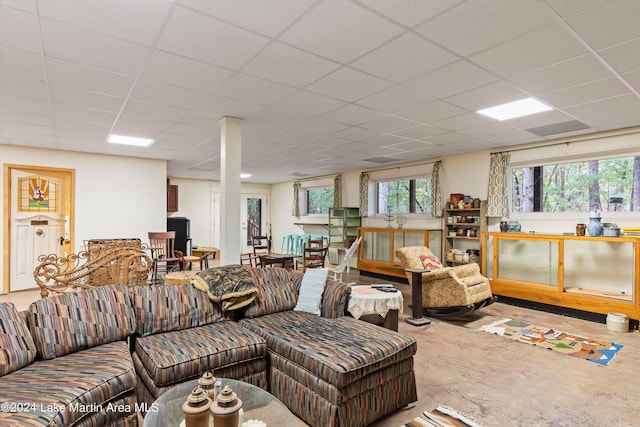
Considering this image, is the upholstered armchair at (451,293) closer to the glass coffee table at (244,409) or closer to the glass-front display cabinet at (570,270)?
the glass-front display cabinet at (570,270)

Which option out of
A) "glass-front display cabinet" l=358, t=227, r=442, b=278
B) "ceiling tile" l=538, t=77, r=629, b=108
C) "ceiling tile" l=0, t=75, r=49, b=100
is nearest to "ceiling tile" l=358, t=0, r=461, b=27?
"ceiling tile" l=538, t=77, r=629, b=108

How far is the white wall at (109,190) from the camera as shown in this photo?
5934 millimetres

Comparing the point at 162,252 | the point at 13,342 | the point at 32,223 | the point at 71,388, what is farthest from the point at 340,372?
the point at 32,223

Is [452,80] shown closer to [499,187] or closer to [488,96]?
[488,96]

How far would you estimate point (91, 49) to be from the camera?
94.1 inches

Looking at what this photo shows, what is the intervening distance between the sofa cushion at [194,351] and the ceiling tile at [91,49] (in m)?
2.04

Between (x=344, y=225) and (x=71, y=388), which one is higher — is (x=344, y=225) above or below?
above

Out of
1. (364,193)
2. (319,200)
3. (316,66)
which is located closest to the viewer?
(316,66)

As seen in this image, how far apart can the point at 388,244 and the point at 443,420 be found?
511cm

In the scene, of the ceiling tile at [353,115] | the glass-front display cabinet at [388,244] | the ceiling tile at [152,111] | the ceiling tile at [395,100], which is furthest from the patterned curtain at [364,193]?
the ceiling tile at [152,111]

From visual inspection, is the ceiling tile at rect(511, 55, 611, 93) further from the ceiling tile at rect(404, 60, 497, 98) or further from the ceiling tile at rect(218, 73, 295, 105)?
the ceiling tile at rect(218, 73, 295, 105)

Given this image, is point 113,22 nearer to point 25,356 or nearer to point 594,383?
point 25,356

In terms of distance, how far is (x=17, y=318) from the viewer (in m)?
2.06

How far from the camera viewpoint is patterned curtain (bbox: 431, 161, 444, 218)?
21.5ft
